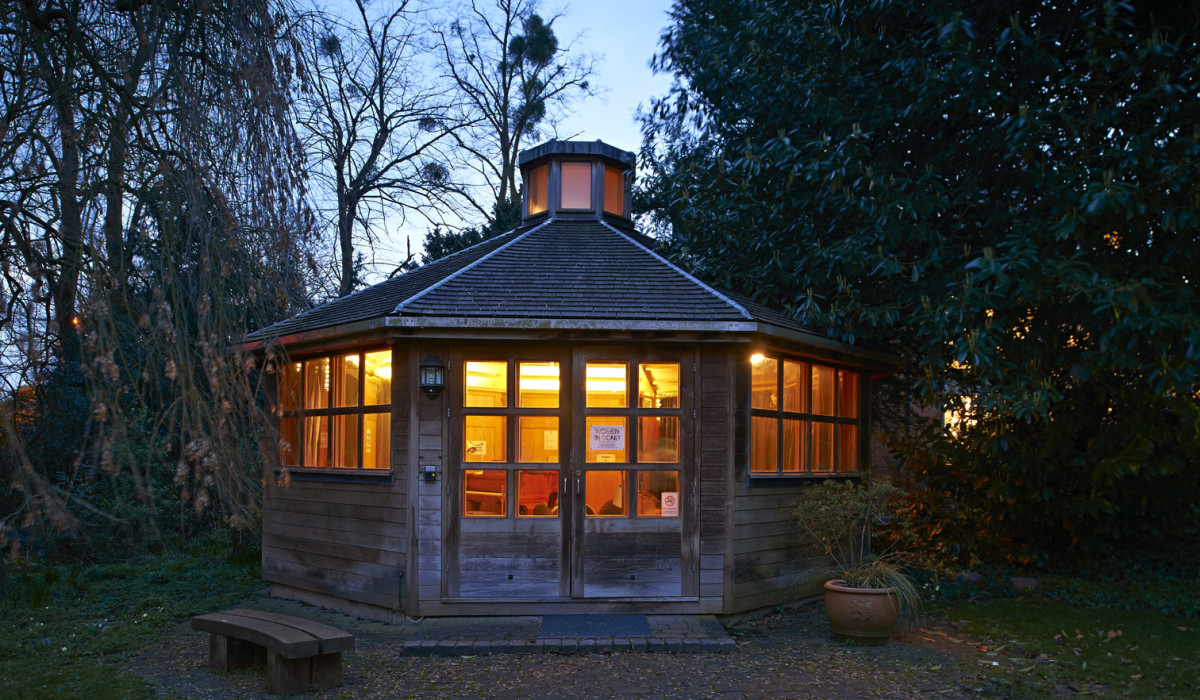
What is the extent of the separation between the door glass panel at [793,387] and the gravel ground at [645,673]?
209 centimetres

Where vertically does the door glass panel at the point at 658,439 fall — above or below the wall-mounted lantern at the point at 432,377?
below

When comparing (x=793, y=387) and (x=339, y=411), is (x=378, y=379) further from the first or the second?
(x=793, y=387)

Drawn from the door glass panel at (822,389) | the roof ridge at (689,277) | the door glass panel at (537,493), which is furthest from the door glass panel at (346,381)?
the door glass panel at (822,389)

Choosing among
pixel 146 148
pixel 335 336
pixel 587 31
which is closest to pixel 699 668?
pixel 335 336

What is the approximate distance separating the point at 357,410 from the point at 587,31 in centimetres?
1487

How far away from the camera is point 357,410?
317 inches

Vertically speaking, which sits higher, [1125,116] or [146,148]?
[1125,116]

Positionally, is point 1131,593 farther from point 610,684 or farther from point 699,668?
point 610,684

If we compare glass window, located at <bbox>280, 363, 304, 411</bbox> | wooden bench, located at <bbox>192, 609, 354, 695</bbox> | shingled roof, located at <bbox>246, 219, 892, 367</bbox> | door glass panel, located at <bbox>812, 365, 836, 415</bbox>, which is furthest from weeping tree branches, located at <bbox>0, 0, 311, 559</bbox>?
door glass panel, located at <bbox>812, 365, 836, 415</bbox>

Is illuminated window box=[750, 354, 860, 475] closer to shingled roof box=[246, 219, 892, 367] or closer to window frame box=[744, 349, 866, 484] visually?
window frame box=[744, 349, 866, 484]

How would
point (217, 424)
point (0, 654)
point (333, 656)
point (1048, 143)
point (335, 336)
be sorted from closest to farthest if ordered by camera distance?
point (217, 424)
point (333, 656)
point (0, 654)
point (1048, 143)
point (335, 336)

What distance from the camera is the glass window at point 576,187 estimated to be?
10.5 m

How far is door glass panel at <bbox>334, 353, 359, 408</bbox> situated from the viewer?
8156mm

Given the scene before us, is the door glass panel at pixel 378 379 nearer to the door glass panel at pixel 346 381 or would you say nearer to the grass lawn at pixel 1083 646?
the door glass panel at pixel 346 381
